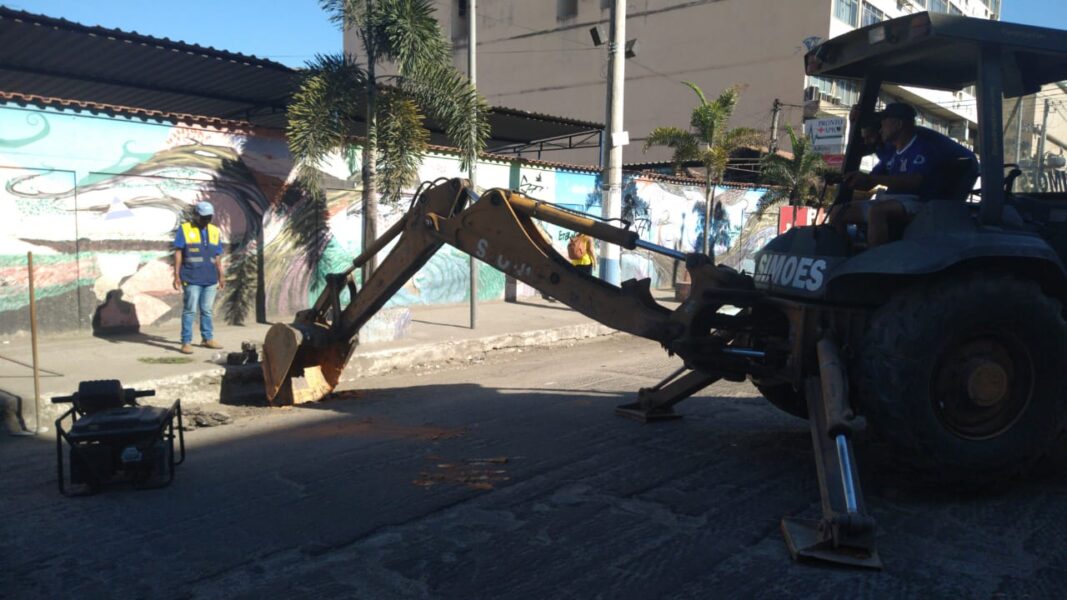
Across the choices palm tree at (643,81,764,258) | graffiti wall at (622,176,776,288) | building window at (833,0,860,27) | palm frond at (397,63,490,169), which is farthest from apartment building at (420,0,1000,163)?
palm frond at (397,63,490,169)

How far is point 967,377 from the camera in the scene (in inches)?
171

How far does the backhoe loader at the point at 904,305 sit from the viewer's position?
13.7 feet

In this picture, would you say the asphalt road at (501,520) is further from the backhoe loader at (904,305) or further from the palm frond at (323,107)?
the palm frond at (323,107)

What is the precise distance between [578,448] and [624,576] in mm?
2060

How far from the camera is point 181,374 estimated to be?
7.55 m

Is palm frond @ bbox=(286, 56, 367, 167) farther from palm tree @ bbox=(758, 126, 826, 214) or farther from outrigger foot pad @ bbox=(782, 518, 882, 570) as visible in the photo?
palm tree @ bbox=(758, 126, 826, 214)

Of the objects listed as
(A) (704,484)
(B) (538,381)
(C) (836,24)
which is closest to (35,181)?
(B) (538,381)

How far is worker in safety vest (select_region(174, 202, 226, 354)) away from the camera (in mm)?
8945

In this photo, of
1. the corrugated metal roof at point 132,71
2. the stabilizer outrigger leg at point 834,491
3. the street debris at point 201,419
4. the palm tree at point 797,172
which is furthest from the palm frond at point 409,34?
the palm tree at point 797,172

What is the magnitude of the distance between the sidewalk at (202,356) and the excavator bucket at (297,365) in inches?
33.3

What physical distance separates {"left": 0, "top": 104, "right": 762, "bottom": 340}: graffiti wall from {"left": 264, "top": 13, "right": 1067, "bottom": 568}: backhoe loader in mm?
5409

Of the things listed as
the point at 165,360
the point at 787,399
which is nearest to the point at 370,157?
the point at 165,360

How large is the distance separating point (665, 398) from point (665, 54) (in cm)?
2923

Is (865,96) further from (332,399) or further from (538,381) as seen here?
(332,399)
